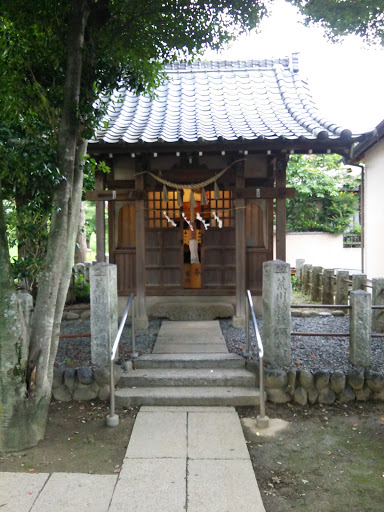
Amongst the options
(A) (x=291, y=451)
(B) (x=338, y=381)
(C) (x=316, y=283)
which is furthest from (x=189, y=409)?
(C) (x=316, y=283)

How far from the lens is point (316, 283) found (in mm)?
11617

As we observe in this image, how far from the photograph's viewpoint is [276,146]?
24.5 ft

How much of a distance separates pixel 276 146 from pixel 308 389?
444 cm

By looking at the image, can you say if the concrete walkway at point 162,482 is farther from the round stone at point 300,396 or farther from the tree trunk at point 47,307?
the round stone at point 300,396

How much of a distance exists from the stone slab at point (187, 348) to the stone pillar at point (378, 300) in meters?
3.19

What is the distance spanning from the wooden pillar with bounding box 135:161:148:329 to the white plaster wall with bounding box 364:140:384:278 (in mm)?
7811

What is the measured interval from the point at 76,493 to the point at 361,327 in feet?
14.2

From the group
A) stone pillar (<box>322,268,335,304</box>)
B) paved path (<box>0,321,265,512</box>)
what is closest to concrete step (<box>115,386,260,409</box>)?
paved path (<box>0,321,265,512</box>)

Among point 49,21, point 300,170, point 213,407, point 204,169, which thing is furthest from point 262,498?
point 300,170

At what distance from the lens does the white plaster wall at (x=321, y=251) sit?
1978cm

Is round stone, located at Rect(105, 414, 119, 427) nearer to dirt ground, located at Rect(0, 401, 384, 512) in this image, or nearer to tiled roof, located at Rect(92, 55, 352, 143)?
dirt ground, located at Rect(0, 401, 384, 512)

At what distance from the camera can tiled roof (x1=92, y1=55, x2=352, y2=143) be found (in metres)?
7.52

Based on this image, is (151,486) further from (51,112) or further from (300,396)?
(51,112)

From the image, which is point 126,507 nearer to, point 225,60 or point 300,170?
point 225,60
